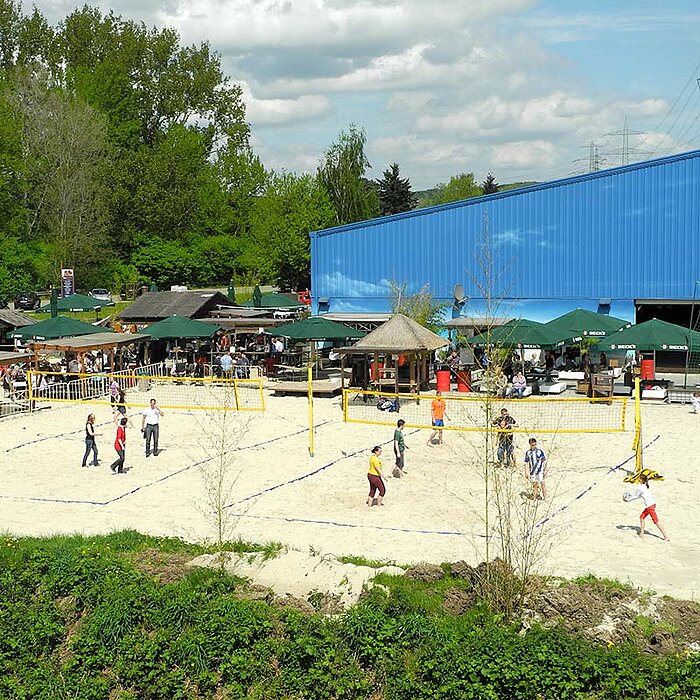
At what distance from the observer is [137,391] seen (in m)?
30.8

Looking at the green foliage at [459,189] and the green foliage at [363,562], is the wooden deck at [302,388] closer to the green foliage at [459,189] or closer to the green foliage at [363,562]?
the green foliage at [363,562]

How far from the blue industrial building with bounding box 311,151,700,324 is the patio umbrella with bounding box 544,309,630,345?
306cm

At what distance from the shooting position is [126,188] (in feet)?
215

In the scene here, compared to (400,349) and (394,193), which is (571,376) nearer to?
(400,349)

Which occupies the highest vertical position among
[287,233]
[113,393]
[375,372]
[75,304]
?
[287,233]

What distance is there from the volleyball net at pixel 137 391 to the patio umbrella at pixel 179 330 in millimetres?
1570

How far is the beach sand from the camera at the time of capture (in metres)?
14.5

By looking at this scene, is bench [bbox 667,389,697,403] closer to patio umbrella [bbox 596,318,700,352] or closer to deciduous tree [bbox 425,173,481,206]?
patio umbrella [bbox 596,318,700,352]

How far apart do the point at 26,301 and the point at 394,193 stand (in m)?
35.7

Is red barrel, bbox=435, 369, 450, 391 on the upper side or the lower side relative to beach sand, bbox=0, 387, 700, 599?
upper

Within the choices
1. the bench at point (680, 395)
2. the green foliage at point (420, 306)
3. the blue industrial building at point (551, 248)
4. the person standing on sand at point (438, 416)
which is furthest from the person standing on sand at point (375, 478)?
the green foliage at point (420, 306)

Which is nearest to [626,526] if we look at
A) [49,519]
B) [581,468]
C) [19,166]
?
[581,468]

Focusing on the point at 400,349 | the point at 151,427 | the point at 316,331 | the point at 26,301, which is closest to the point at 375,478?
the point at 151,427

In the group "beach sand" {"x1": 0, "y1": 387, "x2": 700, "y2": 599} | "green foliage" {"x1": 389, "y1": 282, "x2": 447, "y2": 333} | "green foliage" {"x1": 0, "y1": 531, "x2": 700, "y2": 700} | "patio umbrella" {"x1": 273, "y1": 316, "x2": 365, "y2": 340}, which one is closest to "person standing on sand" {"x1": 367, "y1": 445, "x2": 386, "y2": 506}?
"beach sand" {"x1": 0, "y1": 387, "x2": 700, "y2": 599}
